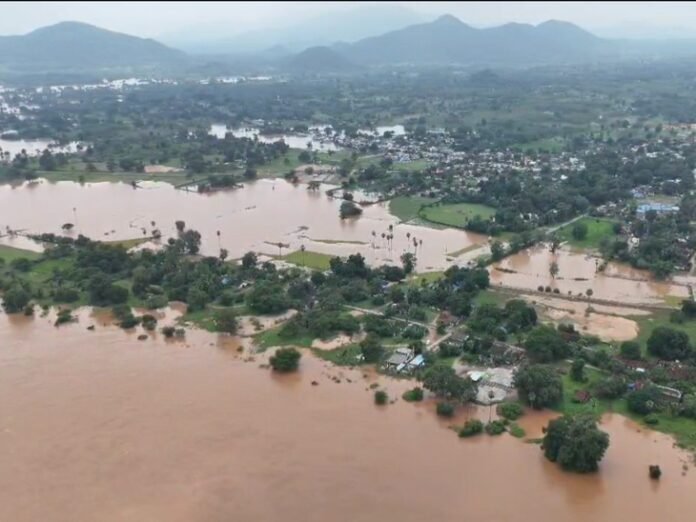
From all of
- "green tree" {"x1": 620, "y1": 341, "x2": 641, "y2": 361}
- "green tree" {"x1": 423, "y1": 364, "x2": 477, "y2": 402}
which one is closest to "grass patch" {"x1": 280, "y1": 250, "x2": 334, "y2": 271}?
"green tree" {"x1": 423, "y1": 364, "x2": 477, "y2": 402}

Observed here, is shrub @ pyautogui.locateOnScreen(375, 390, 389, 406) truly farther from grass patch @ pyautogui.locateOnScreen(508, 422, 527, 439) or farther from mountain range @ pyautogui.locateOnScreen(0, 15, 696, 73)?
mountain range @ pyautogui.locateOnScreen(0, 15, 696, 73)

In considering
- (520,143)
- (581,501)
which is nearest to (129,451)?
(581,501)

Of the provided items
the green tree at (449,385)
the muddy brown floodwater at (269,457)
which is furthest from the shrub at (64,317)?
the green tree at (449,385)

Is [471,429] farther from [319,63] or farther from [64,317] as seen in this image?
[319,63]

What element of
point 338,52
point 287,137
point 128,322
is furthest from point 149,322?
point 338,52

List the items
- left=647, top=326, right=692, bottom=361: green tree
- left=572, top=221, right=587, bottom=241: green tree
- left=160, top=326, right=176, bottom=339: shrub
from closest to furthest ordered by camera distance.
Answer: left=647, top=326, right=692, bottom=361: green tree → left=160, top=326, right=176, bottom=339: shrub → left=572, top=221, right=587, bottom=241: green tree

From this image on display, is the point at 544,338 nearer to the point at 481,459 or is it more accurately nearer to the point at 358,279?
the point at 481,459

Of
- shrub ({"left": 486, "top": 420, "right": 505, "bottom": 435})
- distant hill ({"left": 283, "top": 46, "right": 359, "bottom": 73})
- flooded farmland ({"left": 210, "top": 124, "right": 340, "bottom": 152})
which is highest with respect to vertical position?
distant hill ({"left": 283, "top": 46, "right": 359, "bottom": 73})
